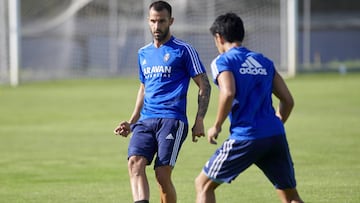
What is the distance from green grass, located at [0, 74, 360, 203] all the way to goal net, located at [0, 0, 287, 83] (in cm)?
473

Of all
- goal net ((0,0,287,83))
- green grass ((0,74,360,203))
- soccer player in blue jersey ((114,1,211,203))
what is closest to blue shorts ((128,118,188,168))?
soccer player in blue jersey ((114,1,211,203))

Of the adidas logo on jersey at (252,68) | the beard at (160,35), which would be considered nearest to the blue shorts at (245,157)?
the adidas logo on jersey at (252,68)

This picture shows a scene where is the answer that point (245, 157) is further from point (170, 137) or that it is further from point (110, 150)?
point (110, 150)

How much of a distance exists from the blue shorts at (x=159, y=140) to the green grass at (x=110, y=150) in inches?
70.7

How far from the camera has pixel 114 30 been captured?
36.6 m

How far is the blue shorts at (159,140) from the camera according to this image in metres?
9.02

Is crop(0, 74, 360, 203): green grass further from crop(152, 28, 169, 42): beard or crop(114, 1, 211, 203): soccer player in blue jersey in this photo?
crop(152, 28, 169, 42): beard

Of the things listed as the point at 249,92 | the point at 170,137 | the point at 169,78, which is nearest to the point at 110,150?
the point at 169,78

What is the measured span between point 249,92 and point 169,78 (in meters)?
1.63

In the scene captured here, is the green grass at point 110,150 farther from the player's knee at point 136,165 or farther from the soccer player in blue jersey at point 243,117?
the soccer player in blue jersey at point 243,117

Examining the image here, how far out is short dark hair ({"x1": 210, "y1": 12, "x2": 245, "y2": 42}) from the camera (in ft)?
25.6

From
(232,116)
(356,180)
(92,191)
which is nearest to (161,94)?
(232,116)

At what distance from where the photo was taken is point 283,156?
7938 millimetres

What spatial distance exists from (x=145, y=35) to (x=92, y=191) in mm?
24675
